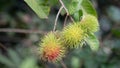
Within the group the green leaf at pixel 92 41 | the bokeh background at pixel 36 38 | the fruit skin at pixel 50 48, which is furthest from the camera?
the bokeh background at pixel 36 38

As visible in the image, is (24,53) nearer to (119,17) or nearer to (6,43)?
(6,43)

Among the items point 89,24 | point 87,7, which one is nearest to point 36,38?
point 87,7

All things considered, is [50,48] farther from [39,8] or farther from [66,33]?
[39,8]

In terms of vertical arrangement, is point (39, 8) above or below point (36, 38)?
below

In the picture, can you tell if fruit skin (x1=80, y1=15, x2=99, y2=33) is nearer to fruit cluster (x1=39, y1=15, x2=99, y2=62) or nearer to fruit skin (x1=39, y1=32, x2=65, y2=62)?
fruit cluster (x1=39, y1=15, x2=99, y2=62)

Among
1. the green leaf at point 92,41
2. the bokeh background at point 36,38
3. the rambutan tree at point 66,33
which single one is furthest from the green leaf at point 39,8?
the bokeh background at point 36,38

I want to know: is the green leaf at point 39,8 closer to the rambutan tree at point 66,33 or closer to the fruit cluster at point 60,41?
the rambutan tree at point 66,33

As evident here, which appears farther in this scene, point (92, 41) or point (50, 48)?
point (92, 41)
